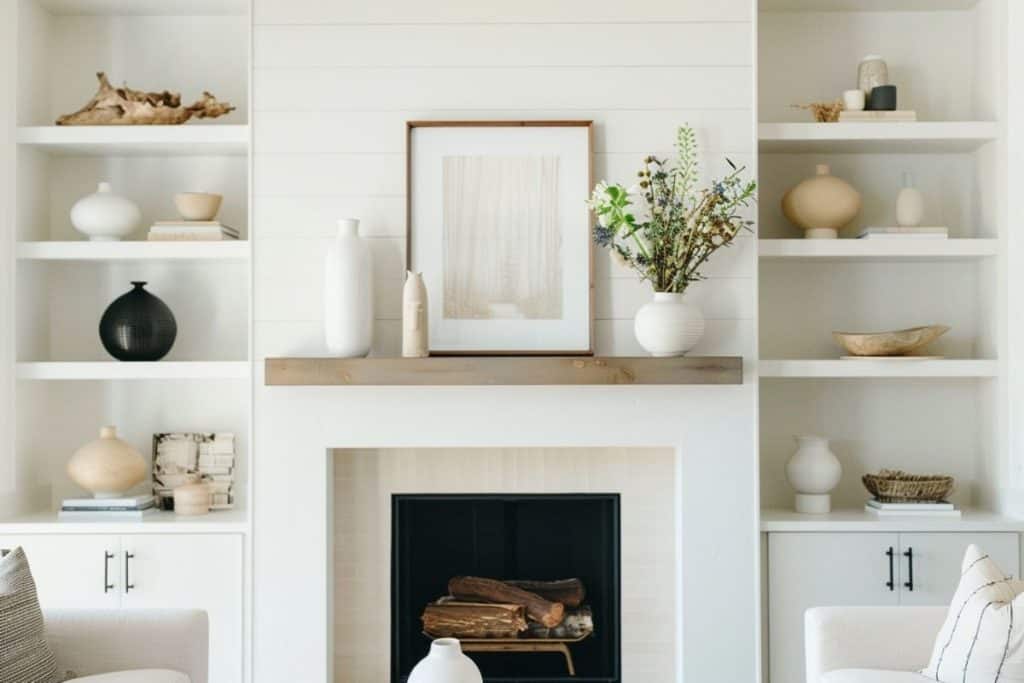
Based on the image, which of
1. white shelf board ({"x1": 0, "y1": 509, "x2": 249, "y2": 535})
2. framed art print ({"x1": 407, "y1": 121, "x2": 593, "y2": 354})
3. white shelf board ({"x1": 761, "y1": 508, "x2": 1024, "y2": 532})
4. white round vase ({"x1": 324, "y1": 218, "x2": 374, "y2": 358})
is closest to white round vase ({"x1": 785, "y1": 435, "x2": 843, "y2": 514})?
white shelf board ({"x1": 761, "y1": 508, "x2": 1024, "y2": 532})

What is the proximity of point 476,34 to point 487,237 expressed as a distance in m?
0.67

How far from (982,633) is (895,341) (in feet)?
4.55

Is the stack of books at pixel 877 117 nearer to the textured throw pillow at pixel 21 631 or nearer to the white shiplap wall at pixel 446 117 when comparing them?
the white shiplap wall at pixel 446 117

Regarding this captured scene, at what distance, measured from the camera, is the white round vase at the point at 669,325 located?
337 cm

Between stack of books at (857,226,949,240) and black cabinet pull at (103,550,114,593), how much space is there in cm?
273

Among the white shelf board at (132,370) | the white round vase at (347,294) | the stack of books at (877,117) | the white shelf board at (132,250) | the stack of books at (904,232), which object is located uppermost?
the stack of books at (877,117)

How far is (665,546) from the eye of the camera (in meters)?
3.70

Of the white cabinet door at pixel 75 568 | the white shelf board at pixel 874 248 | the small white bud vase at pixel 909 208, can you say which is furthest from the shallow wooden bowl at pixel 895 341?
the white cabinet door at pixel 75 568

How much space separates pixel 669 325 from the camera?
3.36m

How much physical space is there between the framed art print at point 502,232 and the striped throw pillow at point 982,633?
1421 mm

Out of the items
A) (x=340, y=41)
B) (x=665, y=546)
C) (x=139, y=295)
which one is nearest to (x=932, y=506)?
(x=665, y=546)

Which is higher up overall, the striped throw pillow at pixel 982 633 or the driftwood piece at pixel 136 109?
the driftwood piece at pixel 136 109

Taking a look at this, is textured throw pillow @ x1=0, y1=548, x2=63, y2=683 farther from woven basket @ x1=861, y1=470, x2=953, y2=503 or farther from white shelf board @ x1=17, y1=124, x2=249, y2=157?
woven basket @ x1=861, y1=470, x2=953, y2=503

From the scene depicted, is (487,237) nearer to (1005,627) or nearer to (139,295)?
(139,295)
